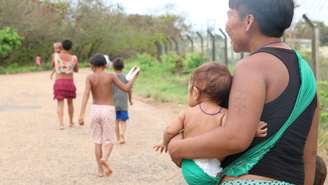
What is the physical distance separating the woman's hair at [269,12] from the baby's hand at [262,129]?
381 millimetres

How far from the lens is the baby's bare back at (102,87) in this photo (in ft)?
26.2

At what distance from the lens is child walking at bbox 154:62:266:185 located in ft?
8.88

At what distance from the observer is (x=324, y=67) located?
465 inches

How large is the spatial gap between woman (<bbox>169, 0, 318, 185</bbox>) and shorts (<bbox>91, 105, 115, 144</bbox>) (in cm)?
514

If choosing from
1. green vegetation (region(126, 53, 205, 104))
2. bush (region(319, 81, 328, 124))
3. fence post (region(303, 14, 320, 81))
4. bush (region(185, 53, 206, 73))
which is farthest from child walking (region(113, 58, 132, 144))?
bush (region(185, 53, 206, 73))

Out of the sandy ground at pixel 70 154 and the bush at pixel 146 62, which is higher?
the sandy ground at pixel 70 154

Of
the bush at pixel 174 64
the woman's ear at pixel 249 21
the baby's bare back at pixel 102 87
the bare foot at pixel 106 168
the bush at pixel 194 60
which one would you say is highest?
the woman's ear at pixel 249 21

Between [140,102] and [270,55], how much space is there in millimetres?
15058

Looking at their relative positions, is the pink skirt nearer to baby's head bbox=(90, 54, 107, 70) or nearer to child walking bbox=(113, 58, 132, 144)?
child walking bbox=(113, 58, 132, 144)

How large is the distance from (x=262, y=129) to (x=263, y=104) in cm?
10

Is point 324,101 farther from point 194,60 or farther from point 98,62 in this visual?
point 194,60

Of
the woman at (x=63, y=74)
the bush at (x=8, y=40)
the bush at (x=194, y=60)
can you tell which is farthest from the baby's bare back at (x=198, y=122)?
the bush at (x=8, y=40)

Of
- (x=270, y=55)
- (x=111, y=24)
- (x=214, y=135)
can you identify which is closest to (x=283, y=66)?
(x=270, y=55)

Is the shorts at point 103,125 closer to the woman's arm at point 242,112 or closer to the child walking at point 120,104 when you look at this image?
the child walking at point 120,104
